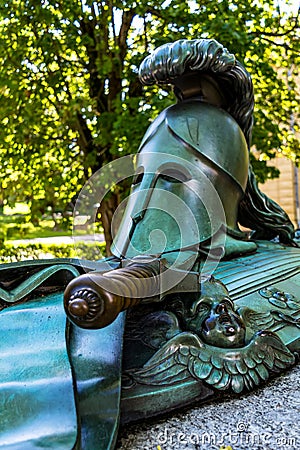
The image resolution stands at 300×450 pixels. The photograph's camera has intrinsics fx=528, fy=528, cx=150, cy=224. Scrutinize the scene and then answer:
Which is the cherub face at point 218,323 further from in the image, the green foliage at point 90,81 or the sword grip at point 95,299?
the green foliage at point 90,81

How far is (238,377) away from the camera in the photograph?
1335 millimetres

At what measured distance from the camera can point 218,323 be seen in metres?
1.39

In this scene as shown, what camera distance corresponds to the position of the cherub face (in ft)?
4.51

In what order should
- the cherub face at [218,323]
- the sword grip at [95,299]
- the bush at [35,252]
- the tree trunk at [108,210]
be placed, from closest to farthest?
the sword grip at [95,299] < the cherub face at [218,323] < the tree trunk at [108,210] < the bush at [35,252]

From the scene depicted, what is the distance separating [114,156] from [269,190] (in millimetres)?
7195

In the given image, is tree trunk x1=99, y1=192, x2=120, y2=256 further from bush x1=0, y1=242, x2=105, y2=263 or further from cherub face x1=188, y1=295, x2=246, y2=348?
cherub face x1=188, y1=295, x2=246, y2=348

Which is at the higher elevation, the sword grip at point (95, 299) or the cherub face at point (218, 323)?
the sword grip at point (95, 299)

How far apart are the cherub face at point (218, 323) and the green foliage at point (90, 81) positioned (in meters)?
3.24

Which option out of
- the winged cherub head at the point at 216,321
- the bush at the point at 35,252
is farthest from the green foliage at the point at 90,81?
the winged cherub head at the point at 216,321

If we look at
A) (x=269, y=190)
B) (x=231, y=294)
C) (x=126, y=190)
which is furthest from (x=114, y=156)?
(x=269, y=190)

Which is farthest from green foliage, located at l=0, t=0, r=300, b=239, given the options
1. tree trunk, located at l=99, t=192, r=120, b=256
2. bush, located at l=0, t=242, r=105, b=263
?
bush, located at l=0, t=242, r=105, b=263

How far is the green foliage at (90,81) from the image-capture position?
4707 millimetres

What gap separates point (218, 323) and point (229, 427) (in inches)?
10.9

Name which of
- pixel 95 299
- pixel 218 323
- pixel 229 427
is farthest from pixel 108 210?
pixel 95 299
